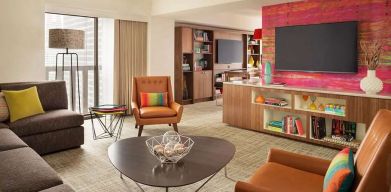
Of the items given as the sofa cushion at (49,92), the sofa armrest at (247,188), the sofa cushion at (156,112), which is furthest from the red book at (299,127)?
the sofa cushion at (49,92)

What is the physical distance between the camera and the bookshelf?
390 cm

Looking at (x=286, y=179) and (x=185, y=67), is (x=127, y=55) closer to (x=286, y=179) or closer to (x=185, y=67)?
(x=185, y=67)

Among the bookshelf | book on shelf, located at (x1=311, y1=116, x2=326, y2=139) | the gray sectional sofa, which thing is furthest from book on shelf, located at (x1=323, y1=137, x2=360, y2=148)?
the gray sectional sofa

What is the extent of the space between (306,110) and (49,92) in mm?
3729

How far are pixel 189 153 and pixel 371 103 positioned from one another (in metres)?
2.56

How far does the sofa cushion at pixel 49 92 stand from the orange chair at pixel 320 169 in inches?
130

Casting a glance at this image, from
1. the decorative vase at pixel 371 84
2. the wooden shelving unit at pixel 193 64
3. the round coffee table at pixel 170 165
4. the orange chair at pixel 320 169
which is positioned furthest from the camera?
the wooden shelving unit at pixel 193 64

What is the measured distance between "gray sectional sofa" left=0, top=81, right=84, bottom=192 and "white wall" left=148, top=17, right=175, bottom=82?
2489 millimetres

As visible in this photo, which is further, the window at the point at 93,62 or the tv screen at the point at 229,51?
the tv screen at the point at 229,51

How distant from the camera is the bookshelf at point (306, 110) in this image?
3.90m

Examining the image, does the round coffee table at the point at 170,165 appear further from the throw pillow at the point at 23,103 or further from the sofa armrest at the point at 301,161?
the throw pillow at the point at 23,103

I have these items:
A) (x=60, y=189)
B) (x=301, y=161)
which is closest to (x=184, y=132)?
(x=301, y=161)

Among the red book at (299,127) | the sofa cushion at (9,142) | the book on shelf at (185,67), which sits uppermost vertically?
the book on shelf at (185,67)

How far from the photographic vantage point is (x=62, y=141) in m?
3.90
